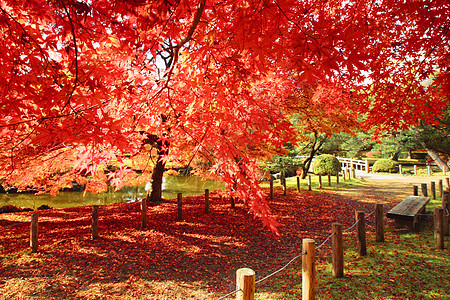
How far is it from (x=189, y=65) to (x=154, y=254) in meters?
3.96

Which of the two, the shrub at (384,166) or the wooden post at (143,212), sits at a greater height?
the shrub at (384,166)

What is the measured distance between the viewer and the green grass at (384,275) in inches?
131

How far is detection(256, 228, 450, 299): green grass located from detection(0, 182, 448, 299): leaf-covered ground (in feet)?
0.31

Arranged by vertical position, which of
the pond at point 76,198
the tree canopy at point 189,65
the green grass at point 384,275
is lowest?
the green grass at point 384,275

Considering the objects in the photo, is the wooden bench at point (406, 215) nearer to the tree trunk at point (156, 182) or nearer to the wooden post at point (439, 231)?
the wooden post at point (439, 231)

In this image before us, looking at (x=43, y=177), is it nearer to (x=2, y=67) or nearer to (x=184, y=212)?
(x=184, y=212)

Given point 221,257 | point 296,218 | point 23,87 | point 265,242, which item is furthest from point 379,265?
point 23,87

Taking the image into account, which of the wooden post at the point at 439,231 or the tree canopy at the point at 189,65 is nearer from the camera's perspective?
the tree canopy at the point at 189,65

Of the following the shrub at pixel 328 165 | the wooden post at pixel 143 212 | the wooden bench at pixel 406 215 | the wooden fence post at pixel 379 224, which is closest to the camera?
the wooden fence post at pixel 379 224

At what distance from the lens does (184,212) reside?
7914mm

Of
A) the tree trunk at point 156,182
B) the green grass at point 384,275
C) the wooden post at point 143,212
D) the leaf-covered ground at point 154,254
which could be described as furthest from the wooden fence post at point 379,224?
the tree trunk at point 156,182

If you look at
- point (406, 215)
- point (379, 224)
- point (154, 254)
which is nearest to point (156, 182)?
point (154, 254)

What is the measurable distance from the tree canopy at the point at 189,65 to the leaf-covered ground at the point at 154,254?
1.89 meters

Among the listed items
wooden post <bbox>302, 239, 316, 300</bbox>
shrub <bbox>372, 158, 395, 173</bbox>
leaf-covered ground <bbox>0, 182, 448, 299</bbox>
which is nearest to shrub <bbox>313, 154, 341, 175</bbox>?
leaf-covered ground <bbox>0, 182, 448, 299</bbox>
